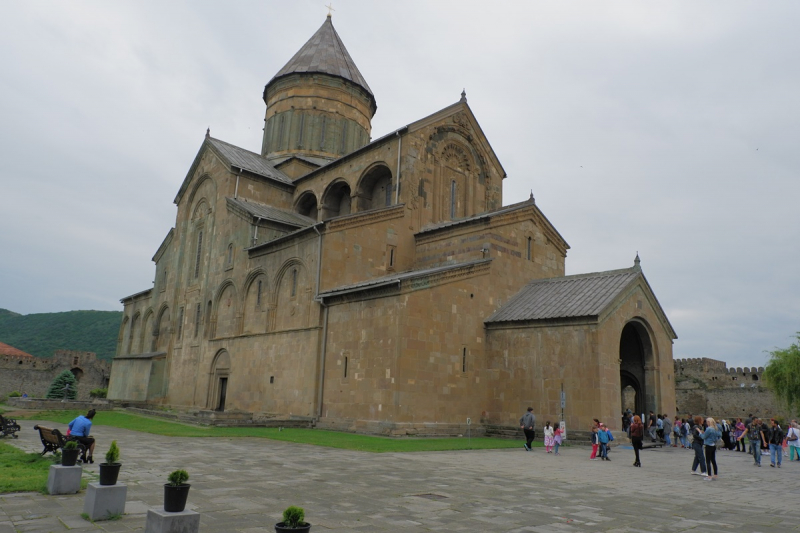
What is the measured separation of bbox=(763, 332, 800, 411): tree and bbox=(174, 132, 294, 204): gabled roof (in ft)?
95.2

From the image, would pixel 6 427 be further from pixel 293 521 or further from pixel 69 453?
pixel 293 521

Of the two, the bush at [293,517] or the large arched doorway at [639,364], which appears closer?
the bush at [293,517]

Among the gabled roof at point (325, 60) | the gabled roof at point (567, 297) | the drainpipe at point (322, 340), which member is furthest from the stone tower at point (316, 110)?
the gabled roof at point (567, 297)

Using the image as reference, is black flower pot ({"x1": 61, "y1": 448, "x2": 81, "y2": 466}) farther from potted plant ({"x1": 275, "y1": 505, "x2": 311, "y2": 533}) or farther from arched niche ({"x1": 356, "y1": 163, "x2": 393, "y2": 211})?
arched niche ({"x1": 356, "y1": 163, "x2": 393, "y2": 211})

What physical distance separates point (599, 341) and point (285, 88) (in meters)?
24.9

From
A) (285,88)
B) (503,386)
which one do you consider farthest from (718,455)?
(285,88)

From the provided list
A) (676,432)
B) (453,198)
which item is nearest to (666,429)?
(676,432)

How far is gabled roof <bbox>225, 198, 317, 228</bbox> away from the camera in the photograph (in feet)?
85.1

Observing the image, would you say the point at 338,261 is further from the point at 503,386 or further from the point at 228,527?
the point at 228,527

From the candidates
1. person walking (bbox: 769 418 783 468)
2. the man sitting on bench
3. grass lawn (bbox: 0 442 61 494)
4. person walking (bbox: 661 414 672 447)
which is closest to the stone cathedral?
person walking (bbox: 661 414 672 447)

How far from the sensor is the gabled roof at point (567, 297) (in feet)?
60.3

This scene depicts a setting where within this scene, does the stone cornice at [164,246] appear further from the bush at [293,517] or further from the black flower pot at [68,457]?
the bush at [293,517]

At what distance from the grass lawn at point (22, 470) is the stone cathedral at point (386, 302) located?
9.56 m

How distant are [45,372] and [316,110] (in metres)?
31.0
